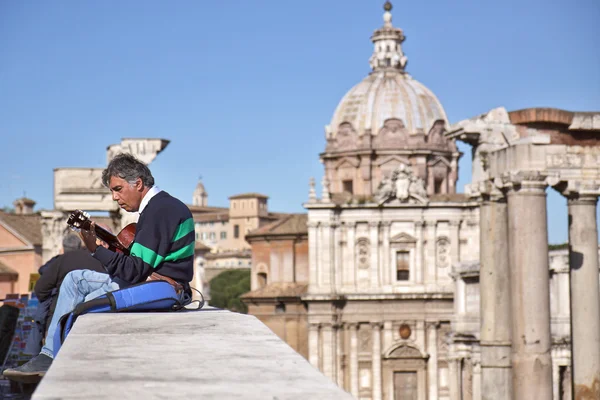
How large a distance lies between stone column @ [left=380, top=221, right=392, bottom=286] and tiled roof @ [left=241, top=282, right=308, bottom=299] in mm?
4175

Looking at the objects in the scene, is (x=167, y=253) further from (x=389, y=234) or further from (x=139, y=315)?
(x=389, y=234)

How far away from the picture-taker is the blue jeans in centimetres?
570

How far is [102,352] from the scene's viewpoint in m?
3.72

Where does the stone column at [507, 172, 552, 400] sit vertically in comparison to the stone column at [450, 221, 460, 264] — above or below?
below

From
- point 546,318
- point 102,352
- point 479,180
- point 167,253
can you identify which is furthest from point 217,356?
point 479,180

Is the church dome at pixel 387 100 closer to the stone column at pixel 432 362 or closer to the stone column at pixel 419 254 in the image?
the stone column at pixel 419 254

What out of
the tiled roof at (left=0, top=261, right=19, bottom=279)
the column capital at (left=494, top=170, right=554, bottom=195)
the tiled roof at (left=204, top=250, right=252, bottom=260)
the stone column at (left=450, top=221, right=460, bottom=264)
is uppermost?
the tiled roof at (left=204, top=250, right=252, bottom=260)

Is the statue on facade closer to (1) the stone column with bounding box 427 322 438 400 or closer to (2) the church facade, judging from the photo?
(2) the church facade

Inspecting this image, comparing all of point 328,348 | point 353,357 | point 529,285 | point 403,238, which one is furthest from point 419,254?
point 529,285

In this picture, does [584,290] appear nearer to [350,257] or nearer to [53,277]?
[53,277]

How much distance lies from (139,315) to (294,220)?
53.6m

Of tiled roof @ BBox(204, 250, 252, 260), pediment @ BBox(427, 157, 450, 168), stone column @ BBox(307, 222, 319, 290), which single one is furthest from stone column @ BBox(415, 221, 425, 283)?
tiled roof @ BBox(204, 250, 252, 260)

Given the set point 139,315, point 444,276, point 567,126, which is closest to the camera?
point 139,315

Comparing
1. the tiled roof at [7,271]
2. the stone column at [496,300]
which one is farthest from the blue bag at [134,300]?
the tiled roof at [7,271]
